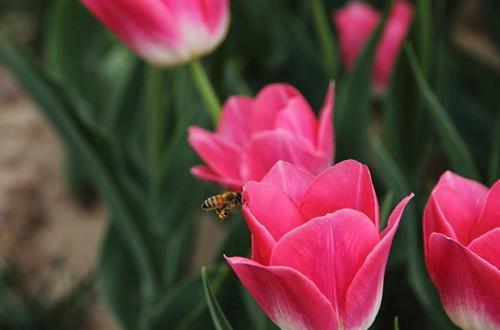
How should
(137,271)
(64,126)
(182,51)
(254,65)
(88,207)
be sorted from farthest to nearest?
(88,207), (254,65), (137,271), (64,126), (182,51)

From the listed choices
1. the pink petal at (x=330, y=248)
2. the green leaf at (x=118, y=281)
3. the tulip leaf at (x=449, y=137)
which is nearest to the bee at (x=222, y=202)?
the pink petal at (x=330, y=248)

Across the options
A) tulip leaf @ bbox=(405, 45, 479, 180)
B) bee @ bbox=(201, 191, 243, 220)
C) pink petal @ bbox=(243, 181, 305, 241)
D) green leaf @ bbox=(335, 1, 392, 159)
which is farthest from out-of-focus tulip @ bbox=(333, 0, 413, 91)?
pink petal @ bbox=(243, 181, 305, 241)

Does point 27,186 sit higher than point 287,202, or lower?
lower

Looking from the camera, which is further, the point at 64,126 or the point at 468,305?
the point at 64,126

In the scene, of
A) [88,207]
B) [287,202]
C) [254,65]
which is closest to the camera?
[287,202]

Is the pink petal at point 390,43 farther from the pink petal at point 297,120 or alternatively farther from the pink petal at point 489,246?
the pink petal at point 489,246

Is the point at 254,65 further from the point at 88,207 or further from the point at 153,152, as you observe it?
the point at 88,207

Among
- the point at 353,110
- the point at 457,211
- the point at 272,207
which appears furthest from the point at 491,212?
the point at 353,110

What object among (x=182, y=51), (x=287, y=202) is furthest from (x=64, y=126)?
(x=287, y=202)

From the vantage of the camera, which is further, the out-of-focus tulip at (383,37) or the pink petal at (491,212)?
the out-of-focus tulip at (383,37)
